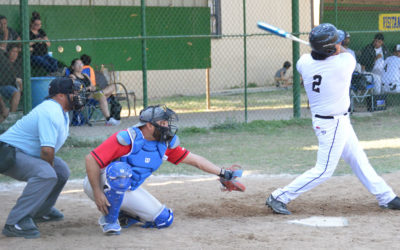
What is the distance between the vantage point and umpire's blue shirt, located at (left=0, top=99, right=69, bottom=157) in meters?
5.35

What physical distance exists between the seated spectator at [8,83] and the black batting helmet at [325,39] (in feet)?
22.9

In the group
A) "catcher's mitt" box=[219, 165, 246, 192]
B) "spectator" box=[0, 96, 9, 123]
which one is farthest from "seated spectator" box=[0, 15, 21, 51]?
"catcher's mitt" box=[219, 165, 246, 192]

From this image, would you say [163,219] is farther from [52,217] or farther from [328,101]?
[328,101]

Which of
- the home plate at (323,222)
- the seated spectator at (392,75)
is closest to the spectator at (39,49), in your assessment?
the home plate at (323,222)

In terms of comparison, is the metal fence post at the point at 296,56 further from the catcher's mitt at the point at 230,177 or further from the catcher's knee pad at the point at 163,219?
the catcher's knee pad at the point at 163,219

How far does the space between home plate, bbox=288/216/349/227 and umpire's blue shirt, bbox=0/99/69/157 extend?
7.49 feet

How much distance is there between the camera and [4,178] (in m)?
8.41

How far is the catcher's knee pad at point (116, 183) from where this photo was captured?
17.0 ft

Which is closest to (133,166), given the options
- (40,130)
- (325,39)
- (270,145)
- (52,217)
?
(40,130)

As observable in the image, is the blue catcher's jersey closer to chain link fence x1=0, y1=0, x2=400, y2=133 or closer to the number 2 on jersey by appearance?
the number 2 on jersey

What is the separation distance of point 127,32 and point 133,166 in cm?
953

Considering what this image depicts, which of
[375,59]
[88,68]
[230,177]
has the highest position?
[375,59]

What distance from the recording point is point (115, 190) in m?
5.22

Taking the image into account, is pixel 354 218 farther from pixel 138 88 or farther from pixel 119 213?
pixel 138 88
